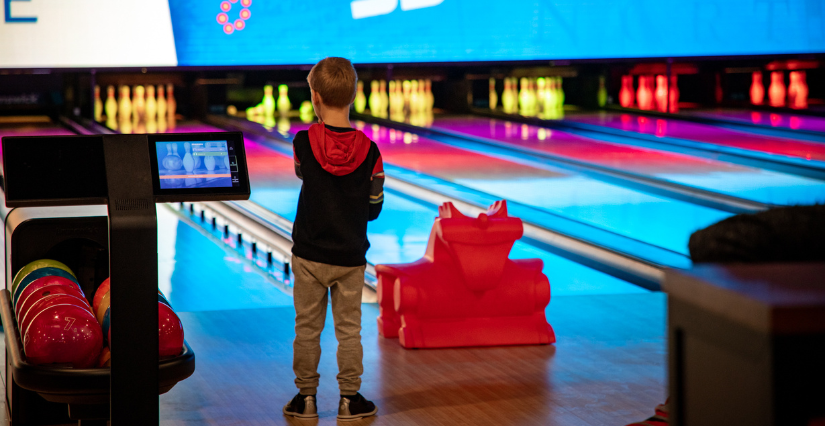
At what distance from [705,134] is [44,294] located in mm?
6164

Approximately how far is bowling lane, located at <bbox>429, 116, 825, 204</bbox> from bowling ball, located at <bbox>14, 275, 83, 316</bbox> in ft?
10.2

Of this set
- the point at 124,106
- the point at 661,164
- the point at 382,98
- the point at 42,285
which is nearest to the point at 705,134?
the point at 661,164

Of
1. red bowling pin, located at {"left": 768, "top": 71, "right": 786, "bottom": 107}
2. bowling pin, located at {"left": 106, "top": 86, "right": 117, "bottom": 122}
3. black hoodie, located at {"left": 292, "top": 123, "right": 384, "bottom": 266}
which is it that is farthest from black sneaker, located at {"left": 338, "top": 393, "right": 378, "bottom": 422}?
red bowling pin, located at {"left": 768, "top": 71, "right": 786, "bottom": 107}

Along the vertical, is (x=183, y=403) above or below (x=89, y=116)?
below

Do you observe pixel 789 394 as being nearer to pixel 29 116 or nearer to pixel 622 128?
pixel 622 128

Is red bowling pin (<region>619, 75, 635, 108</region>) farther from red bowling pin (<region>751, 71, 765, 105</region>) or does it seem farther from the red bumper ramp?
the red bumper ramp

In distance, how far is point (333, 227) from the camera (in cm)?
194

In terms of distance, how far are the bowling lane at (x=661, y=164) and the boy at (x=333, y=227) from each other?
255 centimetres

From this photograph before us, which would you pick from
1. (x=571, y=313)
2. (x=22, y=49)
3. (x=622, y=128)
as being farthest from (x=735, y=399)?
(x=622, y=128)

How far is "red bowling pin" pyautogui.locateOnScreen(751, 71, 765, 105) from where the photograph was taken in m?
8.84

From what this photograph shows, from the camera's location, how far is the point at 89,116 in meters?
7.67

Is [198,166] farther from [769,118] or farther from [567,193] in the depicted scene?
[769,118]

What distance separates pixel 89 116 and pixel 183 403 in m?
6.20

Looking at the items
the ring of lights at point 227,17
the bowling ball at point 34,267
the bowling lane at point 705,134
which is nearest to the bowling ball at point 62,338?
the bowling ball at point 34,267
